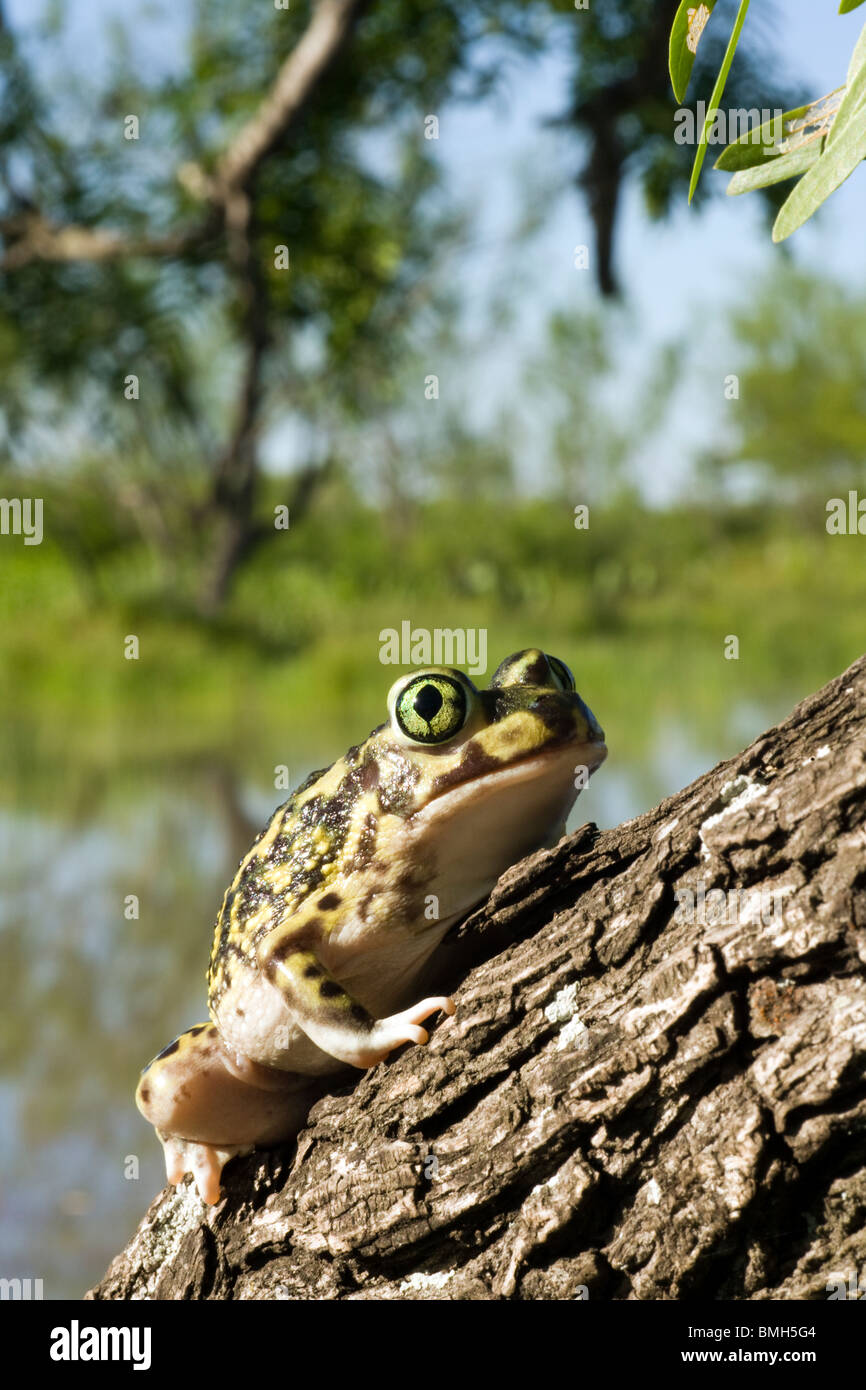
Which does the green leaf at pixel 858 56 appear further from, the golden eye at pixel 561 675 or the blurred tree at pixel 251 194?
the blurred tree at pixel 251 194

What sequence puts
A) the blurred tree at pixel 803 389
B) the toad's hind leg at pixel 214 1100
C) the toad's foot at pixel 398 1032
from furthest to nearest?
1. the blurred tree at pixel 803 389
2. the toad's hind leg at pixel 214 1100
3. the toad's foot at pixel 398 1032

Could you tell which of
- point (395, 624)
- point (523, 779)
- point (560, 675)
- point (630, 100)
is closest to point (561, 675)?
point (560, 675)

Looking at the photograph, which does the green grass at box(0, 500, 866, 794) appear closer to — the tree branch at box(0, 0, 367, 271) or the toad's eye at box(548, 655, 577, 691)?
the tree branch at box(0, 0, 367, 271)

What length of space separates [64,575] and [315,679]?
35.2 feet

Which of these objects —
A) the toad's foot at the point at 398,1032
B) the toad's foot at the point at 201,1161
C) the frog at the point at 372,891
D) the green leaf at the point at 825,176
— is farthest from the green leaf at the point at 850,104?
the toad's foot at the point at 201,1161

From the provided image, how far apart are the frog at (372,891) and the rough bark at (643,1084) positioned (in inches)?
4.5

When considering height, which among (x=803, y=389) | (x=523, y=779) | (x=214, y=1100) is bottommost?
(x=214, y=1100)

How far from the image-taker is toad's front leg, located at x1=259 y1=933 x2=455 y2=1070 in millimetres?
2273

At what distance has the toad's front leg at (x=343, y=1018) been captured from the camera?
2273 mm

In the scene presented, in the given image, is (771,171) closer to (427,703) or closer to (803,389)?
(427,703)

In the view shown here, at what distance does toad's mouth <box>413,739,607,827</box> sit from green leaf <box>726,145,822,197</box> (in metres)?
1.02

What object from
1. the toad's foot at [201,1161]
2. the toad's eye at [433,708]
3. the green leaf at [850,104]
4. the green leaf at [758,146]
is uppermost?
the green leaf at [758,146]

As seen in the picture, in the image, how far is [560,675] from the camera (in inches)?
102
